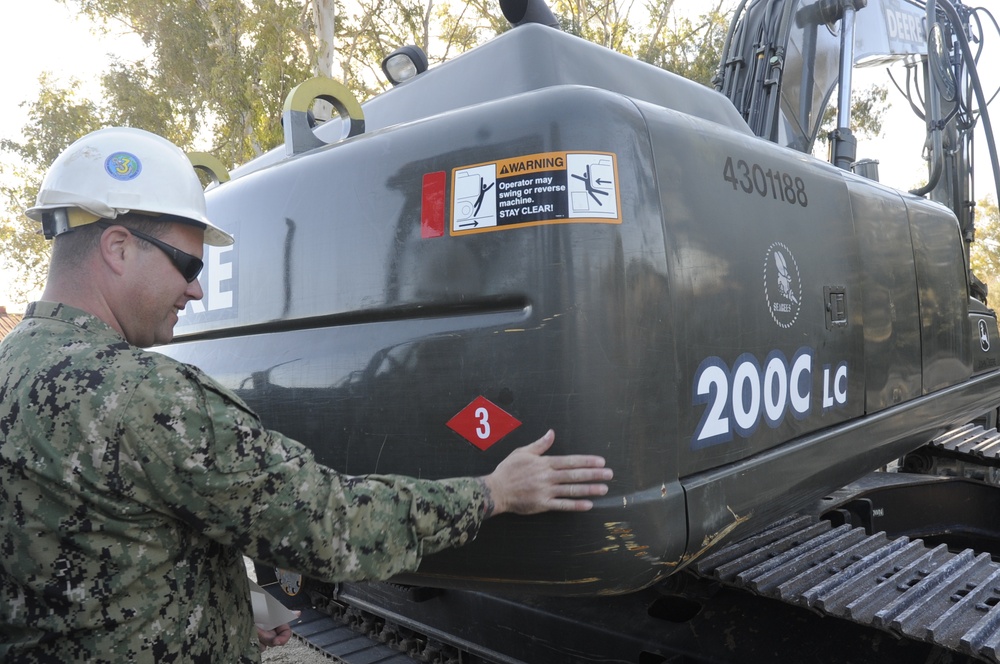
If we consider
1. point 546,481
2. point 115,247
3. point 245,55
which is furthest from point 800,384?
point 245,55

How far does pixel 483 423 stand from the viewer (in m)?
1.78

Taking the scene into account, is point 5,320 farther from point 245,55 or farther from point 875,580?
point 875,580

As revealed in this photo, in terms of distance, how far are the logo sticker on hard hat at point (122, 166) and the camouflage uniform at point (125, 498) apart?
26 centimetres

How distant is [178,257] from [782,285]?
54.3 inches

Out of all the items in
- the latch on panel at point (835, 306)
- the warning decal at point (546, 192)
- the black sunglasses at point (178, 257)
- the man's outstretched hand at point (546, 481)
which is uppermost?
the warning decal at point (546, 192)

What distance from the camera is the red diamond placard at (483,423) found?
175cm

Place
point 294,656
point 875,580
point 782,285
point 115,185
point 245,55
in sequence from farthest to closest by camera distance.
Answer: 1. point 245,55
2. point 294,656
3. point 875,580
4. point 782,285
5. point 115,185

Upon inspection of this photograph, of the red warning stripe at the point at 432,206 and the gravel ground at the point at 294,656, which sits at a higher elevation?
the red warning stripe at the point at 432,206

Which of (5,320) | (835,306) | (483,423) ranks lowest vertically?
(483,423)

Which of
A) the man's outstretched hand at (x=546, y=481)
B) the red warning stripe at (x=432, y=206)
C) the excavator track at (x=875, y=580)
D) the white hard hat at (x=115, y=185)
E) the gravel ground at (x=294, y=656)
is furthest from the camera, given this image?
the gravel ground at (x=294, y=656)

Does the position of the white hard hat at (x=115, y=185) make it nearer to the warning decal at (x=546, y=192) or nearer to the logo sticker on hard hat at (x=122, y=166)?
the logo sticker on hard hat at (x=122, y=166)

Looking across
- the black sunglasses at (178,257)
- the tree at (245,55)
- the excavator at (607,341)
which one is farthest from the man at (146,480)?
the tree at (245,55)

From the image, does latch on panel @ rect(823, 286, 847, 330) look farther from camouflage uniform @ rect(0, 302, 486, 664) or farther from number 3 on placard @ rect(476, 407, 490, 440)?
camouflage uniform @ rect(0, 302, 486, 664)

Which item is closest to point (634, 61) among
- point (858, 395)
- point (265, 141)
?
point (858, 395)
